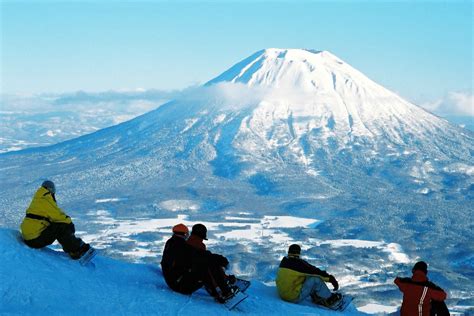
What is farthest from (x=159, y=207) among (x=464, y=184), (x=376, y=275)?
(x=464, y=184)

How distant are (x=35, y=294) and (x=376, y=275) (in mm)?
95241

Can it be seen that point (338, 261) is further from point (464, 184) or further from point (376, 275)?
point (464, 184)

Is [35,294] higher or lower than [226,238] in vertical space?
higher

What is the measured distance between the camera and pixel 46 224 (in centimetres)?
1256

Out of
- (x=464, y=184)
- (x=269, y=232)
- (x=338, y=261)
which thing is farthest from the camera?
(x=464, y=184)

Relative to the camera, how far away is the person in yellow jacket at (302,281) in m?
12.8

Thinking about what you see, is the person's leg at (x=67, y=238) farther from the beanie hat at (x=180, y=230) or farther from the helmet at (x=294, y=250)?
the helmet at (x=294, y=250)

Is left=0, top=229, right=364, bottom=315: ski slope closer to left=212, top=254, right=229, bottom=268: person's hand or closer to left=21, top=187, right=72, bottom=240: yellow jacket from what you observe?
left=21, top=187, right=72, bottom=240: yellow jacket

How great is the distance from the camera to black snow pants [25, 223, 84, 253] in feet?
41.2

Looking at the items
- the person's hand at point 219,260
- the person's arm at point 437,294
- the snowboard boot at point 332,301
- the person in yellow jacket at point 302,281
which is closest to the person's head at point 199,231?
the person's hand at point 219,260

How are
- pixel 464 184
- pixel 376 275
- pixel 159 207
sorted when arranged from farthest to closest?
pixel 464 184 → pixel 159 207 → pixel 376 275

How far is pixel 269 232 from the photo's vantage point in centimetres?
14275

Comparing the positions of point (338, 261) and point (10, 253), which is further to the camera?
point (338, 261)

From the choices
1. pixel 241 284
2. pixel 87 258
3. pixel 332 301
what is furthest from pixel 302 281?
pixel 87 258
